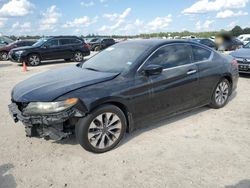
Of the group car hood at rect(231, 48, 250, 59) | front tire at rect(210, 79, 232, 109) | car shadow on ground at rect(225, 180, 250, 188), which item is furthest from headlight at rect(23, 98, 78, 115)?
car hood at rect(231, 48, 250, 59)

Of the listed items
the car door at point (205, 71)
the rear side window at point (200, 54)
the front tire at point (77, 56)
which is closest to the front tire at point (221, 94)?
the car door at point (205, 71)

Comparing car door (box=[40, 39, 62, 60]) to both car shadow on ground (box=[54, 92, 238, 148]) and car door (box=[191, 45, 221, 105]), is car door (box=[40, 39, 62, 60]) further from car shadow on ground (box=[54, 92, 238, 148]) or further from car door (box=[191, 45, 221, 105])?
car door (box=[191, 45, 221, 105])

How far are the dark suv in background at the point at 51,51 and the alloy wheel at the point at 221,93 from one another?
12.8 metres

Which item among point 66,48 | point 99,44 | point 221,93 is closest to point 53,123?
point 221,93

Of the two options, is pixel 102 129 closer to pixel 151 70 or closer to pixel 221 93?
pixel 151 70

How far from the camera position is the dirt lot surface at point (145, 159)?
3688 mm

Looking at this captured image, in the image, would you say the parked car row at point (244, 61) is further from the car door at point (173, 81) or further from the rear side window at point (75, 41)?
the rear side window at point (75, 41)

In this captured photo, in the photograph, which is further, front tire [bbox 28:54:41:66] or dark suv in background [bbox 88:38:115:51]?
dark suv in background [bbox 88:38:115:51]

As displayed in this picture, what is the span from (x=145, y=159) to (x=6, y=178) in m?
1.87

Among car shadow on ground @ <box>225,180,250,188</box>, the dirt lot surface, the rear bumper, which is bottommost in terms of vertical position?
car shadow on ground @ <box>225,180,250,188</box>

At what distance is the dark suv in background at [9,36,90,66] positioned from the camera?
16703mm

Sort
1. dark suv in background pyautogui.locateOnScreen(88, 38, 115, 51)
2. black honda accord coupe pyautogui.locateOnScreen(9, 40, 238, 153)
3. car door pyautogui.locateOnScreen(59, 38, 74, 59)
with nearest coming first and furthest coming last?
black honda accord coupe pyautogui.locateOnScreen(9, 40, 238, 153), car door pyautogui.locateOnScreen(59, 38, 74, 59), dark suv in background pyautogui.locateOnScreen(88, 38, 115, 51)

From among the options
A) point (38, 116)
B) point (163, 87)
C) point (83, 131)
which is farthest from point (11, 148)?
point (163, 87)

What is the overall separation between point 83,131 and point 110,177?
77 centimetres
